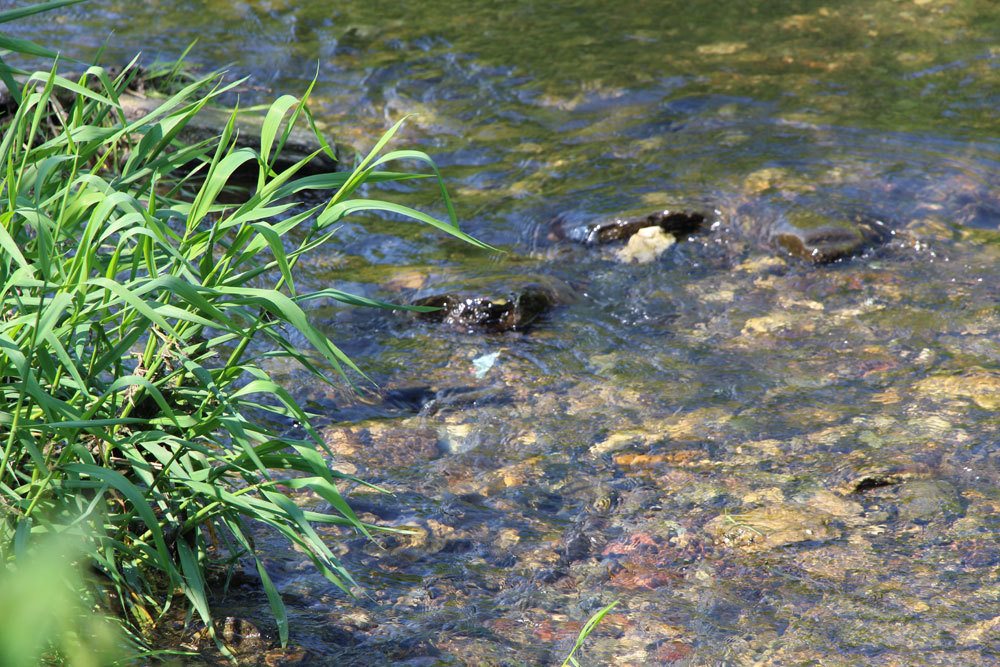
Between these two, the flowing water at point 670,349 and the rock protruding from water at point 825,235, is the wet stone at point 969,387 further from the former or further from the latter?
the rock protruding from water at point 825,235

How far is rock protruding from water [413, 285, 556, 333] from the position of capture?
451cm

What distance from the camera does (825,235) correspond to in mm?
5062

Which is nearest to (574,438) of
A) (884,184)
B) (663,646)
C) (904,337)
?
(663,646)

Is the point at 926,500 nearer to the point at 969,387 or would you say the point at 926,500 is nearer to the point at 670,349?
the point at 969,387

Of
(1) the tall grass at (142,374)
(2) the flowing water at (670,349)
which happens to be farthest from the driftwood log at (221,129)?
(1) the tall grass at (142,374)

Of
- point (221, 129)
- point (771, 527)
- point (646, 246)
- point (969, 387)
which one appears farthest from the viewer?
point (221, 129)

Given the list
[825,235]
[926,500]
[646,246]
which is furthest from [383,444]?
[825,235]

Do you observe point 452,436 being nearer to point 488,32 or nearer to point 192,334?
point 192,334

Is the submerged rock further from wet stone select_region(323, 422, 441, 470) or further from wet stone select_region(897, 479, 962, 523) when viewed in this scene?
wet stone select_region(897, 479, 962, 523)

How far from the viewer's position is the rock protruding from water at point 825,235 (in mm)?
4973

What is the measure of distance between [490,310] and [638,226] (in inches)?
44.3

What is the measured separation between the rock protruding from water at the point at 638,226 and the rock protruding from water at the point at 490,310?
774mm

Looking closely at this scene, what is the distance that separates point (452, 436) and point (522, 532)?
2.15 ft

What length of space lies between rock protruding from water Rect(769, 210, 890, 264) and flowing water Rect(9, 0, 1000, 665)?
90mm
